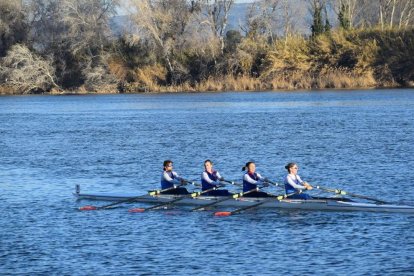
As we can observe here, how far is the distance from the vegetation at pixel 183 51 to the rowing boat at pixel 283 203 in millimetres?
53139

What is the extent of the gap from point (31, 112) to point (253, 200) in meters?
46.3

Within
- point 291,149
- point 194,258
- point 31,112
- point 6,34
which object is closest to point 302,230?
point 194,258

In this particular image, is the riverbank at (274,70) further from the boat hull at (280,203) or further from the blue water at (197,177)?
the boat hull at (280,203)

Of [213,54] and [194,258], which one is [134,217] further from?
[213,54]

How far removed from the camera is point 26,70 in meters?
87.9

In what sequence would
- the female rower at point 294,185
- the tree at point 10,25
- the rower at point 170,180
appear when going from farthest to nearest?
the tree at point 10,25 < the rower at point 170,180 < the female rower at point 294,185

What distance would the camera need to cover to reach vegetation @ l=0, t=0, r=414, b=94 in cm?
8019

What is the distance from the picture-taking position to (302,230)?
2291 centimetres

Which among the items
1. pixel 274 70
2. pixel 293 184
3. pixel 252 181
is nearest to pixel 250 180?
pixel 252 181

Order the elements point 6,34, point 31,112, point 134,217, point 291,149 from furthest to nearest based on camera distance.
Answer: point 6,34 < point 31,112 < point 291,149 < point 134,217

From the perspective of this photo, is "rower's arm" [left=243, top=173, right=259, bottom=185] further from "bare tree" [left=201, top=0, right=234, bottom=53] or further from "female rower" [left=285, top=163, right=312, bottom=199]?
"bare tree" [left=201, top=0, right=234, bottom=53]

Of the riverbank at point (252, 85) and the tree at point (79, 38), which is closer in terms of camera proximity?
the riverbank at point (252, 85)

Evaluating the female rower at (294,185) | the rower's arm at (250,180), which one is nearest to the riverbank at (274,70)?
the rower's arm at (250,180)

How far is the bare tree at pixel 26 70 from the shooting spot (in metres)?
87.4
